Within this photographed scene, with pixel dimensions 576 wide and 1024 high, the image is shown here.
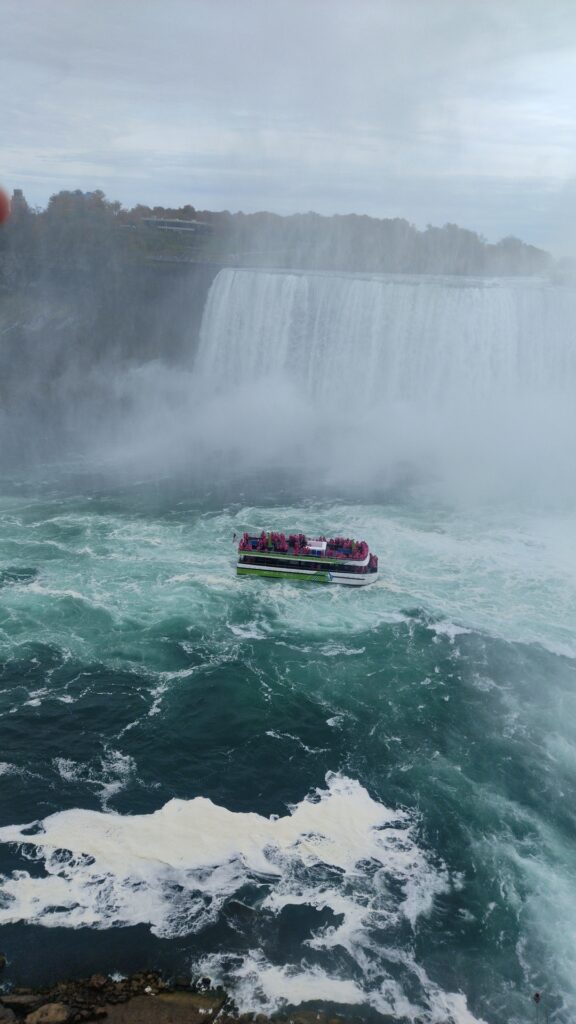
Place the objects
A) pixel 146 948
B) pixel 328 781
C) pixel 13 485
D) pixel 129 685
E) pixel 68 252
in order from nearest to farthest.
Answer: pixel 146 948
pixel 328 781
pixel 129 685
pixel 13 485
pixel 68 252

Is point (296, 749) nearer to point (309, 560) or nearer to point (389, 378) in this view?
point (309, 560)

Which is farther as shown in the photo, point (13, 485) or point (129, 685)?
point (13, 485)

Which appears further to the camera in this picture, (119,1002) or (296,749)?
(296,749)

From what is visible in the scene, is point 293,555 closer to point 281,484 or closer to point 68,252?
point 281,484

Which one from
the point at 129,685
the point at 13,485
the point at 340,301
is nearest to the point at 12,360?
the point at 13,485

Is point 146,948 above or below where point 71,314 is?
below

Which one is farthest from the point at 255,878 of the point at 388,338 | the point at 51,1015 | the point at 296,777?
the point at 388,338
